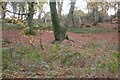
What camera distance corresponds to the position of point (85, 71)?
9.32 metres

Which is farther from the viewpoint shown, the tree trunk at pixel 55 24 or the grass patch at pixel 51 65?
the tree trunk at pixel 55 24

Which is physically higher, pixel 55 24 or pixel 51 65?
pixel 55 24

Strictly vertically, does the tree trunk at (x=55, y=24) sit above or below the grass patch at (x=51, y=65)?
above

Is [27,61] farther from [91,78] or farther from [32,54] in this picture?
[91,78]

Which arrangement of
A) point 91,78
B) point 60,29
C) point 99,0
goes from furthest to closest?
point 99,0 < point 60,29 < point 91,78

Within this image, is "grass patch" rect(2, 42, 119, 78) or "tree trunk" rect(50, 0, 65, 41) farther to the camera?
"tree trunk" rect(50, 0, 65, 41)

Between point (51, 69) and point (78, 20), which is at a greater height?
point (78, 20)

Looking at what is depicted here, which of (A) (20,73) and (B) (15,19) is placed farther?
(A) (20,73)

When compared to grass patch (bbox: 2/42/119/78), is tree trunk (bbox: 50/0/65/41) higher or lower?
higher

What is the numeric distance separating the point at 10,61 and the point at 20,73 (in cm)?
210

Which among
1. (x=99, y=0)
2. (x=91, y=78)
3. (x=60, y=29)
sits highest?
(x=99, y=0)

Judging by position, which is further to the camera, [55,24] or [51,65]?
[55,24]

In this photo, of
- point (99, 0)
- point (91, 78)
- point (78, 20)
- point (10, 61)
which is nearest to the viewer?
point (91, 78)

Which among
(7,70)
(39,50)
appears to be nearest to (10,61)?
(7,70)
